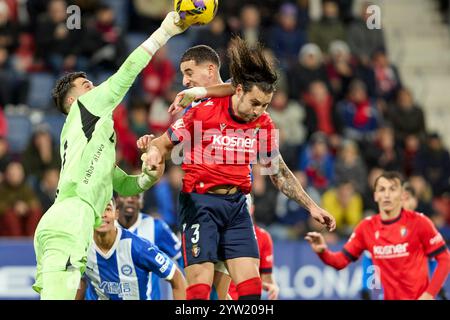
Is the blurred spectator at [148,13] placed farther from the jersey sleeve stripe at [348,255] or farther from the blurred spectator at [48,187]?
the jersey sleeve stripe at [348,255]

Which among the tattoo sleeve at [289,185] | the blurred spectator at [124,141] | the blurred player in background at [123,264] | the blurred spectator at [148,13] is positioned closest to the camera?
the tattoo sleeve at [289,185]

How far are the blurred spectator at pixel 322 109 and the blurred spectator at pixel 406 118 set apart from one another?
1.20 m

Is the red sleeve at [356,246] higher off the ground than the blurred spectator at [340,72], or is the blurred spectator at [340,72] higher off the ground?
the blurred spectator at [340,72]

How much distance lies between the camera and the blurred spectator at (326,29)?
59.7ft

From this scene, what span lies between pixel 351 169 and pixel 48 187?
4465mm

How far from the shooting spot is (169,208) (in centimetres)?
1459

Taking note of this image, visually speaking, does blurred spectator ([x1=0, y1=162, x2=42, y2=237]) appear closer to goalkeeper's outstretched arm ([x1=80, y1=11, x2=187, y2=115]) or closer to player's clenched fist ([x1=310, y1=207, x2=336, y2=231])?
goalkeeper's outstretched arm ([x1=80, y1=11, x2=187, y2=115])

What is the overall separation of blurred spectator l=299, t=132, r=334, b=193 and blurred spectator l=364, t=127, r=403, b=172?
0.79m

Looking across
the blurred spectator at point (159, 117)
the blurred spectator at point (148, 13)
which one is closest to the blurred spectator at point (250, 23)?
the blurred spectator at point (148, 13)

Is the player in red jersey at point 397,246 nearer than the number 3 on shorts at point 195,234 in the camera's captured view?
No

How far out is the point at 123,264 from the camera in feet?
30.8

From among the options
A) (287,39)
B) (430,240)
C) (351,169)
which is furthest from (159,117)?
(430,240)

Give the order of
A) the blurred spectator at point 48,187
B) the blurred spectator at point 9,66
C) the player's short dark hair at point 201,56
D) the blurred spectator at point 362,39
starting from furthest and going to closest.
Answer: the blurred spectator at point 362,39
the blurred spectator at point 9,66
the blurred spectator at point 48,187
the player's short dark hair at point 201,56
